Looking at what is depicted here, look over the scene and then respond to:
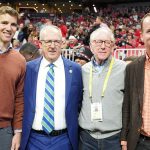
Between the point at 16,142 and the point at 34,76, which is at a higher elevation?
the point at 34,76

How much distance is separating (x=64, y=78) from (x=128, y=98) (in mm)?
672

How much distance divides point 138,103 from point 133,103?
0.06 metres

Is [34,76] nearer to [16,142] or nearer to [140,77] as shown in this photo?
[16,142]

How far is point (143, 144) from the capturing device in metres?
3.39

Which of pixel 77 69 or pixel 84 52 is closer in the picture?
pixel 77 69

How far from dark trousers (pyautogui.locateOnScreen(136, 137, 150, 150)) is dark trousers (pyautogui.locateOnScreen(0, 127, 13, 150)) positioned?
121 cm

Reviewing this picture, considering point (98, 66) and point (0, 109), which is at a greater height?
point (98, 66)

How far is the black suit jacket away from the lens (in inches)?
133

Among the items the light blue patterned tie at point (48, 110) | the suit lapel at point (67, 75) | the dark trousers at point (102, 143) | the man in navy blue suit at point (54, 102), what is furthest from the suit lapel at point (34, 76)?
the dark trousers at point (102, 143)

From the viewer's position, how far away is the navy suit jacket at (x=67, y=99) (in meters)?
3.62

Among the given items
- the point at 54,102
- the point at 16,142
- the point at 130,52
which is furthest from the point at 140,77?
the point at 130,52

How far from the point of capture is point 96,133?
3.56m

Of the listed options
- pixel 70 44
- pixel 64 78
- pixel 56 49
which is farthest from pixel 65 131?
pixel 70 44

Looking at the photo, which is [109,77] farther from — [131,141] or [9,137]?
[9,137]
